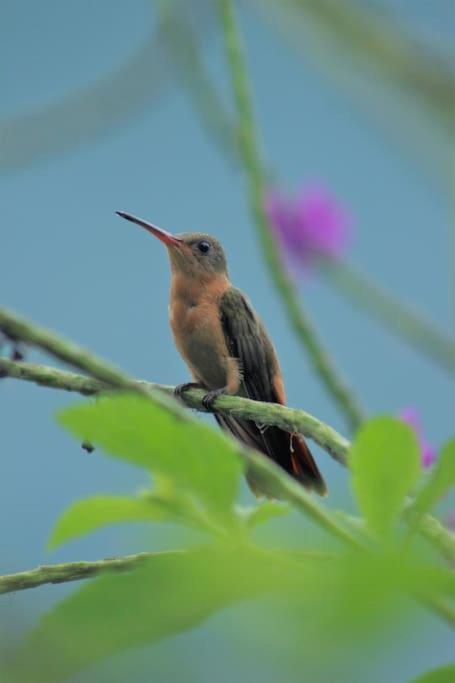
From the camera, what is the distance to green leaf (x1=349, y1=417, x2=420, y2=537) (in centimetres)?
20

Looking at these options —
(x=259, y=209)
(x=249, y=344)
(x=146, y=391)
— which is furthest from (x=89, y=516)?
(x=249, y=344)

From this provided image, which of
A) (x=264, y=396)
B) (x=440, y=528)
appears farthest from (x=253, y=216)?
(x=440, y=528)

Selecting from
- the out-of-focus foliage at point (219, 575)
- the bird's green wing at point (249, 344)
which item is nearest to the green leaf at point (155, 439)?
the out-of-focus foliage at point (219, 575)

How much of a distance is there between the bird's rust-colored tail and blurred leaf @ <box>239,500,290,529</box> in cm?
64

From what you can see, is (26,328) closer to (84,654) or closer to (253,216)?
(84,654)

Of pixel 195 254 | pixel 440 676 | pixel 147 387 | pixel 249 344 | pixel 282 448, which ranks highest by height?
pixel 195 254

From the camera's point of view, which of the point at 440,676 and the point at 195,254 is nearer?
the point at 440,676

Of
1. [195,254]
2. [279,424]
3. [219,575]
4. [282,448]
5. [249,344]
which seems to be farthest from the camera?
[195,254]

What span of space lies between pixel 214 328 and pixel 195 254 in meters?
0.30

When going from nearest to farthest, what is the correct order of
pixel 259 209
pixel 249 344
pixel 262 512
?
pixel 262 512 → pixel 259 209 → pixel 249 344

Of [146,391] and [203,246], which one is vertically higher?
[203,246]

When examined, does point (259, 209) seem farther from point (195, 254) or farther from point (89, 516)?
point (89, 516)

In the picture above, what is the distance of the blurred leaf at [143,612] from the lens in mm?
138

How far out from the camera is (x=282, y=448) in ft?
3.32
